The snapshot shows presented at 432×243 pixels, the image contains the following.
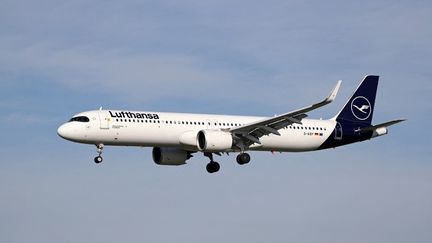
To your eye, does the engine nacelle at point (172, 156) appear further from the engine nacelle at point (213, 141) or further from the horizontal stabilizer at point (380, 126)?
the horizontal stabilizer at point (380, 126)

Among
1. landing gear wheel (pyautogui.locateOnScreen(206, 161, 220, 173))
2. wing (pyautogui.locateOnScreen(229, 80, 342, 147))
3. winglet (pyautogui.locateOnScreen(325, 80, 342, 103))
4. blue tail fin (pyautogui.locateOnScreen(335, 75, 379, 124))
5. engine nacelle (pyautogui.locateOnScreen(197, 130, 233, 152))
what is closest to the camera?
winglet (pyautogui.locateOnScreen(325, 80, 342, 103))

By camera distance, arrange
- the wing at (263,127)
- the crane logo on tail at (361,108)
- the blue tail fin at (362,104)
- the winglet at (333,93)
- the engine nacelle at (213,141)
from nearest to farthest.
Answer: the winglet at (333,93), the wing at (263,127), the engine nacelle at (213,141), the blue tail fin at (362,104), the crane logo on tail at (361,108)

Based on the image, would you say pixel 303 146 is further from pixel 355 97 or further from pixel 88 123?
pixel 88 123

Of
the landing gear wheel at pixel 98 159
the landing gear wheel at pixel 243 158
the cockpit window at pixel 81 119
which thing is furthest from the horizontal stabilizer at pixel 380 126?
the cockpit window at pixel 81 119

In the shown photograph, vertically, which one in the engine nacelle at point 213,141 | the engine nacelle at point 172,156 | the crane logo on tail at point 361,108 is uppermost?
the crane logo on tail at point 361,108

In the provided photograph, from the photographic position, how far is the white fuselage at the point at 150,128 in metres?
69.8

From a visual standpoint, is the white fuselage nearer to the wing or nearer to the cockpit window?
the cockpit window

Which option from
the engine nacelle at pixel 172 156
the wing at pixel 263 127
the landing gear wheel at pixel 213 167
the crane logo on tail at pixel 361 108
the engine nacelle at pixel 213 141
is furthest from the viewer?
the crane logo on tail at pixel 361 108

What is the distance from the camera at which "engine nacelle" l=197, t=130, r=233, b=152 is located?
233ft

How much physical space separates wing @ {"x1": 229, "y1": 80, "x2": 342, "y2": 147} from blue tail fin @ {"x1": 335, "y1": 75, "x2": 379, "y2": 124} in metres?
9.08

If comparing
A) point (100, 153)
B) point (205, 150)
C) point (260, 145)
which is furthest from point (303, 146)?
point (100, 153)

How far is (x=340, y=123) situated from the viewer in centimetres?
7931

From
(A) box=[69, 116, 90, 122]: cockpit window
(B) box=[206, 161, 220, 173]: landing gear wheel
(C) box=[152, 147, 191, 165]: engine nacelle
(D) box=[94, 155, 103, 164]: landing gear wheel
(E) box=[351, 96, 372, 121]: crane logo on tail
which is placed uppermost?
(E) box=[351, 96, 372, 121]: crane logo on tail

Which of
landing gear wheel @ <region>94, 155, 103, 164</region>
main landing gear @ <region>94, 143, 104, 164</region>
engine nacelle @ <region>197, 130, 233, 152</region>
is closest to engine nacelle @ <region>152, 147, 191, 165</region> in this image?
engine nacelle @ <region>197, 130, 233, 152</region>
